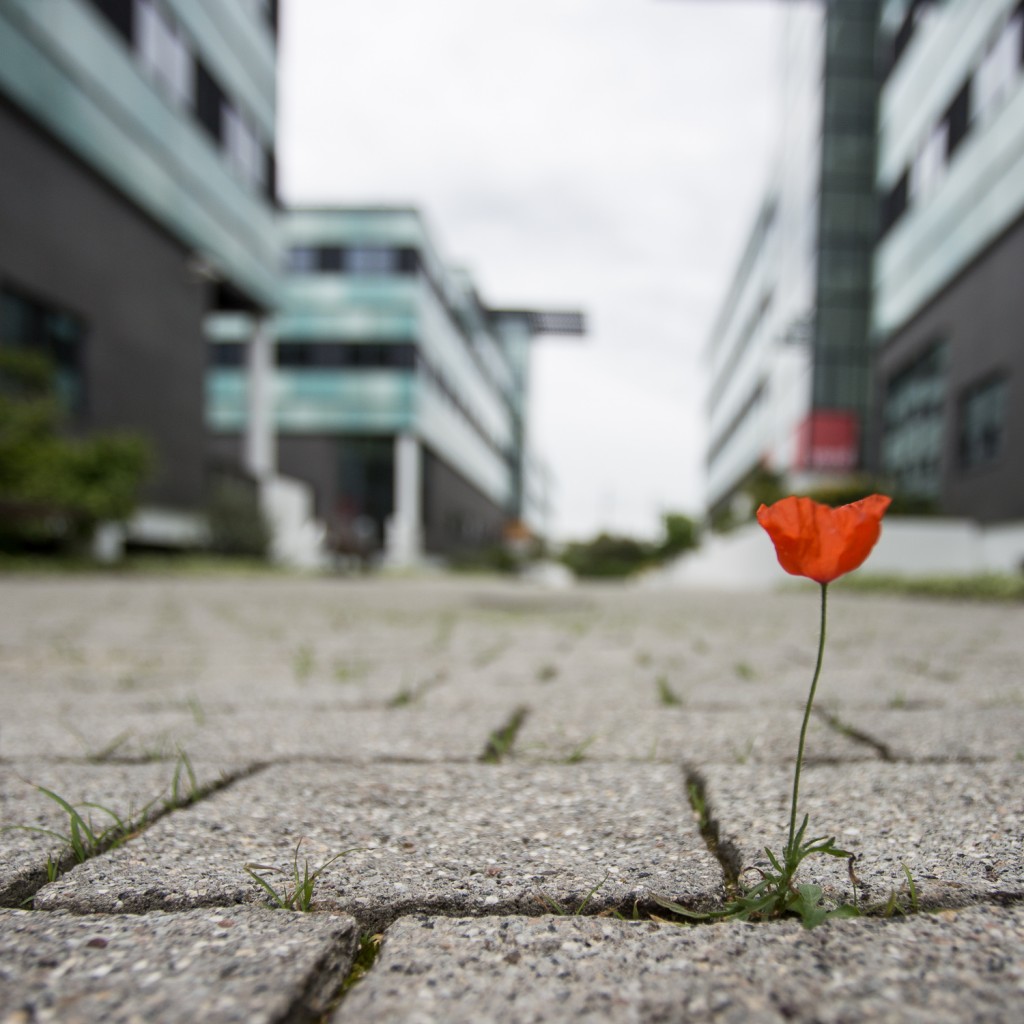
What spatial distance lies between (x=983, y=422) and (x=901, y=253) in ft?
20.1

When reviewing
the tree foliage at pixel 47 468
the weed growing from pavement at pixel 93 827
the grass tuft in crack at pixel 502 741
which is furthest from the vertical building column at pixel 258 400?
the weed growing from pavement at pixel 93 827

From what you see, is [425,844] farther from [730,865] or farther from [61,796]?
[61,796]

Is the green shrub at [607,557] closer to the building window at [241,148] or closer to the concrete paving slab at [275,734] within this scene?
the building window at [241,148]

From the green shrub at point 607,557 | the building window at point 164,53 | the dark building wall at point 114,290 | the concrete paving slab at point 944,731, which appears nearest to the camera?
the concrete paving slab at point 944,731

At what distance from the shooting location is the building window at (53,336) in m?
10.7

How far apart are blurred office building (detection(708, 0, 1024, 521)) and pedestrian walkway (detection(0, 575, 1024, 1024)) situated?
Answer: 1275cm

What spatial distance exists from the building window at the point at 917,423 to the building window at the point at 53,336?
52.2 feet

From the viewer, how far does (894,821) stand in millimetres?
1220

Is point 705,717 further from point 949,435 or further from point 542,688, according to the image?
point 949,435

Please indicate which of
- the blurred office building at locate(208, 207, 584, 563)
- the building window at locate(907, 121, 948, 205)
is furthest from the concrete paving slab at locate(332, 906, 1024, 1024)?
the blurred office building at locate(208, 207, 584, 563)

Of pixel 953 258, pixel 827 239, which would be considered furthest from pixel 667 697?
pixel 827 239

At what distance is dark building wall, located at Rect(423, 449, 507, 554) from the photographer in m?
33.7

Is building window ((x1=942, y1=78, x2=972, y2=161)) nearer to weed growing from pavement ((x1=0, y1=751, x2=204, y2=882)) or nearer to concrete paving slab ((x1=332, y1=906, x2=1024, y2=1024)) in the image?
concrete paving slab ((x1=332, y1=906, x2=1024, y2=1024))

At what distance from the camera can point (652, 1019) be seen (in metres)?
0.72
